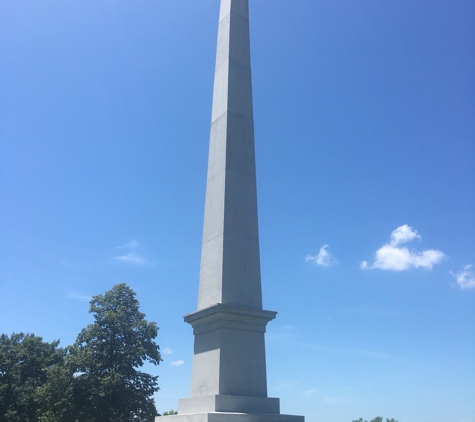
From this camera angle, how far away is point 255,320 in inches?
434

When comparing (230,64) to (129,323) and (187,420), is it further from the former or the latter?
(129,323)

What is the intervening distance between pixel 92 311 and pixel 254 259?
20839 mm

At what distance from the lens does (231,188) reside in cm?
1225

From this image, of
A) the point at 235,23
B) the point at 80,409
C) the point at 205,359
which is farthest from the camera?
the point at 80,409

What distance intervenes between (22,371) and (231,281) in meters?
30.6

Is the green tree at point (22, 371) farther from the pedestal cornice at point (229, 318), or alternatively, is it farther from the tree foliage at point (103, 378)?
the pedestal cornice at point (229, 318)

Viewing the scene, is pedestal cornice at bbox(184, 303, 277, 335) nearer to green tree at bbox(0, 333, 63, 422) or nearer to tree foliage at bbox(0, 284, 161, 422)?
tree foliage at bbox(0, 284, 161, 422)

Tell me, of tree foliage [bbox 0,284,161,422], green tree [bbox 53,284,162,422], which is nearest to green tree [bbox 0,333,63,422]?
tree foliage [bbox 0,284,161,422]

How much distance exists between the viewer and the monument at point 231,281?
33.5 ft

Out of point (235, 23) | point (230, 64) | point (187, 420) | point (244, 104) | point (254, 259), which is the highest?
point (235, 23)

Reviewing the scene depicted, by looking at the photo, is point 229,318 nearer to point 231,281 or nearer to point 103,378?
point 231,281

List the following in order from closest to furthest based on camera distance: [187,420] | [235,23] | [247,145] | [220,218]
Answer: [187,420]
[220,218]
[247,145]
[235,23]

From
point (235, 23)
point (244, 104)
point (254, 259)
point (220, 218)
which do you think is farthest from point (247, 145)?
point (235, 23)

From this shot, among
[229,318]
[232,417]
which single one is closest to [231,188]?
[229,318]
